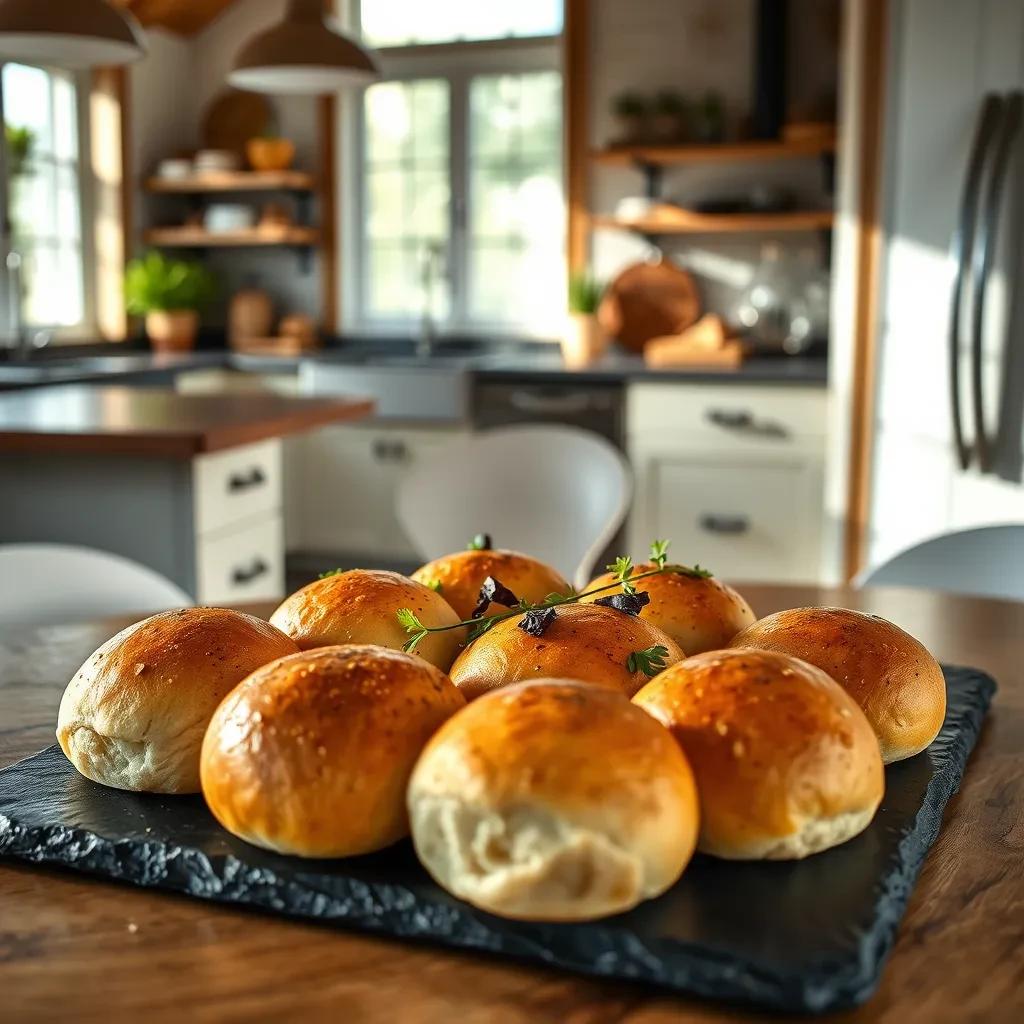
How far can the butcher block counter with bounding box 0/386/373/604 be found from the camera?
2295mm

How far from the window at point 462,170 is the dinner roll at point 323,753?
14.6 ft

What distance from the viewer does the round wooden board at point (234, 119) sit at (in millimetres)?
5246

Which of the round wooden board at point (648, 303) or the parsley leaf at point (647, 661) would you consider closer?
the parsley leaf at point (647, 661)

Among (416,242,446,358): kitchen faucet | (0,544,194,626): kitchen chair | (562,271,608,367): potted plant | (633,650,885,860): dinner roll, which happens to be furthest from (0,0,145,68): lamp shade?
(633,650,885,860): dinner roll

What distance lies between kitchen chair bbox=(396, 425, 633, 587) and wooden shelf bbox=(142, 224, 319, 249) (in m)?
2.87

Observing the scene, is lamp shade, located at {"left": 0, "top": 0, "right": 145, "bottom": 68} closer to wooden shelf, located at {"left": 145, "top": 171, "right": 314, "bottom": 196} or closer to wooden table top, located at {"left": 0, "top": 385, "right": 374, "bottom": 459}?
wooden table top, located at {"left": 0, "top": 385, "right": 374, "bottom": 459}

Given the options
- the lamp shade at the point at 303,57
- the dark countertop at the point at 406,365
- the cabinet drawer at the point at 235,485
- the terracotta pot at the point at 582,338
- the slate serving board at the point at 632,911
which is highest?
the lamp shade at the point at 303,57

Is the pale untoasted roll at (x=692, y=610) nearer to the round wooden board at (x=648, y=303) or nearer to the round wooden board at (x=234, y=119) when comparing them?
the round wooden board at (x=648, y=303)

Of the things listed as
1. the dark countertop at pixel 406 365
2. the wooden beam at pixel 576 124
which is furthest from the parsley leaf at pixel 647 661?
the wooden beam at pixel 576 124

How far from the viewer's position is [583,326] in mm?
4508

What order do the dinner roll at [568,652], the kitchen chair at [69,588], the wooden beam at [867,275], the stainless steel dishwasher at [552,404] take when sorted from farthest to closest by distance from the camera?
the stainless steel dishwasher at [552,404] → the wooden beam at [867,275] → the kitchen chair at [69,588] → the dinner roll at [568,652]

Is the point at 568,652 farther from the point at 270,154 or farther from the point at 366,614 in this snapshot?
the point at 270,154

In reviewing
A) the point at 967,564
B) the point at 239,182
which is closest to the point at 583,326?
the point at 239,182

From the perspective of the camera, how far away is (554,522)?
7.72ft
